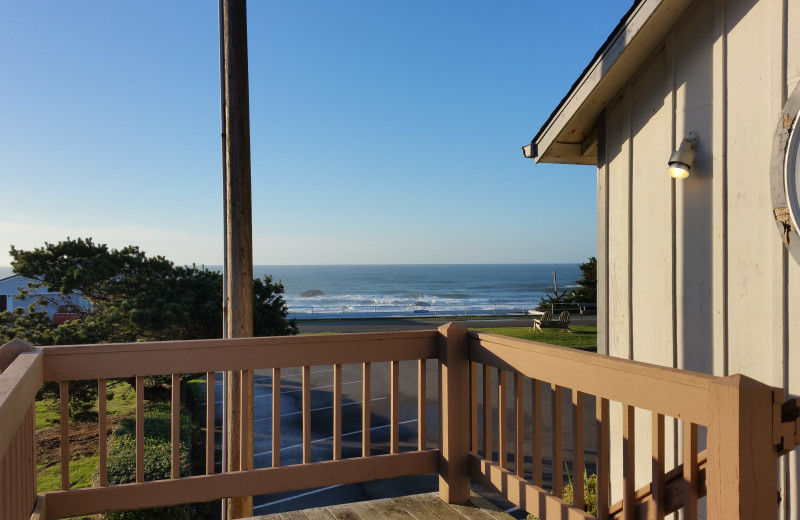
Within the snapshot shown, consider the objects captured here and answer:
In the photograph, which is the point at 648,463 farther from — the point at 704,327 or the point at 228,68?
the point at 228,68

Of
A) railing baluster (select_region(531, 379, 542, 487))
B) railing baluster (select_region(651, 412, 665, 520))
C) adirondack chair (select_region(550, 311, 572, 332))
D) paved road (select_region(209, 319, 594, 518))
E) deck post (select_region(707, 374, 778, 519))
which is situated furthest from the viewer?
adirondack chair (select_region(550, 311, 572, 332))

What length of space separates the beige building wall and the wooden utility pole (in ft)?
7.88

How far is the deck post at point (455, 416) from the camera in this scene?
2.69 metres

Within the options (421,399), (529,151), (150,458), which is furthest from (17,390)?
(150,458)

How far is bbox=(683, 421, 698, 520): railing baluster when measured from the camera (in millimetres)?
1512

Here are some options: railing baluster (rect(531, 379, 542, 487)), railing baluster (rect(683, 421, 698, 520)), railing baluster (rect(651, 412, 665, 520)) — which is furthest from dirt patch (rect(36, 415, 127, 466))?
railing baluster (rect(683, 421, 698, 520))

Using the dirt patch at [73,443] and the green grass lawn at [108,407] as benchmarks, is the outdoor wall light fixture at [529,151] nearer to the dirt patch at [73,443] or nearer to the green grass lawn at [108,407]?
the dirt patch at [73,443]

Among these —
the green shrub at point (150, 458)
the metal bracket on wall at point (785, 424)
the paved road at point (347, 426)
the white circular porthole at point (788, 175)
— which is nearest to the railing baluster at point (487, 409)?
the metal bracket on wall at point (785, 424)

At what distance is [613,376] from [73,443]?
9513 mm

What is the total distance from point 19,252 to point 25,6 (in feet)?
18.8

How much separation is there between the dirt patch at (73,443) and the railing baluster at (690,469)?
764 cm

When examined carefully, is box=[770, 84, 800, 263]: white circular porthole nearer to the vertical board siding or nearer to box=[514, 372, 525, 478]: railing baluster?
the vertical board siding

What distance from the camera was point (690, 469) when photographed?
60.9 inches

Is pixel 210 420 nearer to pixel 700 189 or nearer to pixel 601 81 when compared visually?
pixel 700 189
